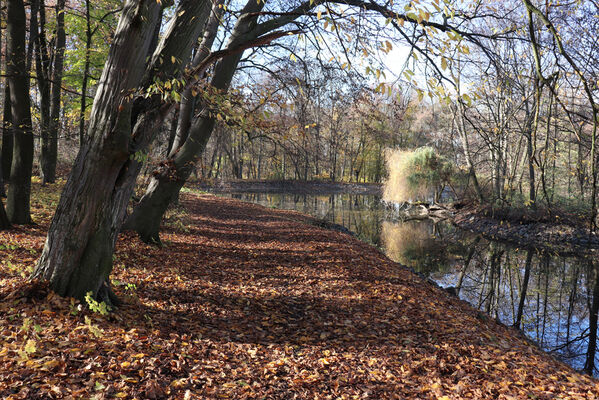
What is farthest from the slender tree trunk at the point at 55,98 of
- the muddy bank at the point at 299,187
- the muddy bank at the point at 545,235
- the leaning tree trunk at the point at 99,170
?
the muddy bank at the point at 299,187

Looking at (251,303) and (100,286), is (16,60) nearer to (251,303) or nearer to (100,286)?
(100,286)

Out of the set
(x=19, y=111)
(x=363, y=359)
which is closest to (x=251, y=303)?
(x=363, y=359)

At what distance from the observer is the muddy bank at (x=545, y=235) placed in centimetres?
1291

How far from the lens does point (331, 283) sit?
6629 mm

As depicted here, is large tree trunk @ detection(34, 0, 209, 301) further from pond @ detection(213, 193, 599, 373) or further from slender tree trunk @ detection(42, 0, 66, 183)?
slender tree trunk @ detection(42, 0, 66, 183)

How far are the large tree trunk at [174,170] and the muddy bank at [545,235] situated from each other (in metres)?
9.65

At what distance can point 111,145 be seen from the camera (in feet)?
11.7

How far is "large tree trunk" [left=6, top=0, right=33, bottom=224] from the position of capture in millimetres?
6820

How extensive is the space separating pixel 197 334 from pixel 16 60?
654 cm

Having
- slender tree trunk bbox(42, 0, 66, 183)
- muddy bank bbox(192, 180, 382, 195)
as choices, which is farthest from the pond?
muddy bank bbox(192, 180, 382, 195)

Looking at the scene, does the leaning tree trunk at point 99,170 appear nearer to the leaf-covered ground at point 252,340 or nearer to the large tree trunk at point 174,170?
the leaf-covered ground at point 252,340

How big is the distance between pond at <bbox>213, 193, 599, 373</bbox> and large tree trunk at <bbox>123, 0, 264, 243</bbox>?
649 centimetres

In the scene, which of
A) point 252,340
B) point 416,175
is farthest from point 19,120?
point 416,175

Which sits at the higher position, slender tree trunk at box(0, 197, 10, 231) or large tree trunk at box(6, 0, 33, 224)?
large tree trunk at box(6, 0, 33, 224)
